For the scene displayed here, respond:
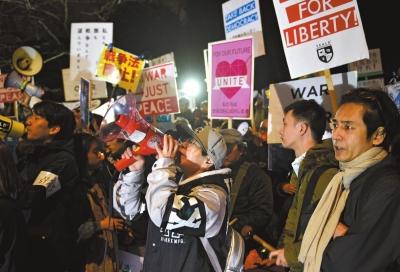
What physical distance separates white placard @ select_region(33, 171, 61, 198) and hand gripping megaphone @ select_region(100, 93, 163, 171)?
94 cm

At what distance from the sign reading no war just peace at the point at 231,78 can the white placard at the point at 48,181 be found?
105 inches

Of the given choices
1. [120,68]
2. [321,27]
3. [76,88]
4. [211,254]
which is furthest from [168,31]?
[211,254]

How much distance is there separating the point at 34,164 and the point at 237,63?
2.87 metres

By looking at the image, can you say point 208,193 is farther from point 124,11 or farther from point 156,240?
point 124,11

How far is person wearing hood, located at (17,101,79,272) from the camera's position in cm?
358

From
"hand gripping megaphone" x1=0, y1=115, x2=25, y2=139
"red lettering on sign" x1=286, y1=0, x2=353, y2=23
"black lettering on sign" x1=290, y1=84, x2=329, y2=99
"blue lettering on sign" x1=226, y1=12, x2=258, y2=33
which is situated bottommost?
"hand gripping megaphone" x1=0, y1=115, x2=25, y2=139

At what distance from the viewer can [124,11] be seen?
22.2 metres

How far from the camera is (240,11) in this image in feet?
21.8

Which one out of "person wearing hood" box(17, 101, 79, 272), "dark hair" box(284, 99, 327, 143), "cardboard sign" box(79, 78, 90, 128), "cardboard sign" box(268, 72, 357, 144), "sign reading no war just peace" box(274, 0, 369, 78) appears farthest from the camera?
"cardboard sign" box(79, 78, 90, 128)

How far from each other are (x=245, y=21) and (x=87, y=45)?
3930 mm

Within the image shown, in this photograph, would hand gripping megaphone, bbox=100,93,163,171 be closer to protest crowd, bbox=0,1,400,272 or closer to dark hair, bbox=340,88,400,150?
protest crowd, bbox=0,1,400,272

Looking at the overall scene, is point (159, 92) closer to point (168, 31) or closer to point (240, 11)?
point (240, 11)

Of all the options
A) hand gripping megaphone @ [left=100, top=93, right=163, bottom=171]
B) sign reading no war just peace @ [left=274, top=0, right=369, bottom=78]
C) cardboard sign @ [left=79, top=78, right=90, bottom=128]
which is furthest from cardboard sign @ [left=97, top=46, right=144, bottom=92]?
hand gripping megaphone @ [left=100, top=93, right=163, bottom=171]

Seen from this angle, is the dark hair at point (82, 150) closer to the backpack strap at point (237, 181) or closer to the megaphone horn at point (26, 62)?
the backpack strap at point (237, 181)
